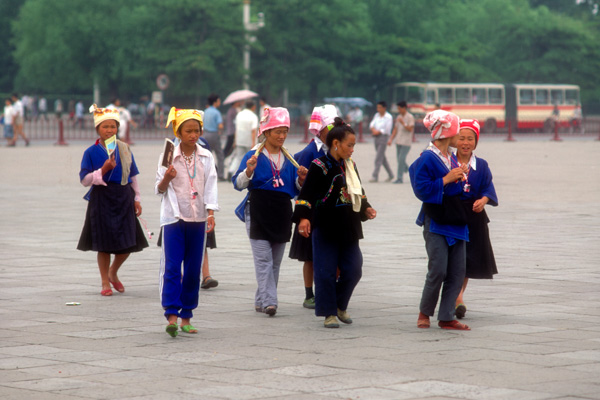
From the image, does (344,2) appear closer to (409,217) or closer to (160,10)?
(160,10)

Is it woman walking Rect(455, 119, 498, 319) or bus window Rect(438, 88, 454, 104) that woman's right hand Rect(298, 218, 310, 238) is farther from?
bus window Rect(438, 88, 454, 104)

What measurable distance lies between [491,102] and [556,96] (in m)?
3.96

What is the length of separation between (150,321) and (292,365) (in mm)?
1677

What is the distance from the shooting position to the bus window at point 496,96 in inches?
2019

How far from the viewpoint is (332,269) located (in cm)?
684

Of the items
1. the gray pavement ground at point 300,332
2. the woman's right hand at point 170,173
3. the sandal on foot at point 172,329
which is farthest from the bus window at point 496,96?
the sandal on foot at point 172,329

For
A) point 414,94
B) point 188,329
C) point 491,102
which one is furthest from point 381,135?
point 491,102

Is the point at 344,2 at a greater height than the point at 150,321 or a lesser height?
greater

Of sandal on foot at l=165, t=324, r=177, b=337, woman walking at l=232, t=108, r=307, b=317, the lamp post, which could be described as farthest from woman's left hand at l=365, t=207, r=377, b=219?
the lamp post

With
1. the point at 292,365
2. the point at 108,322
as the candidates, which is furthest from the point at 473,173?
the point at 108,322

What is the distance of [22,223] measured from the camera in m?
12.8

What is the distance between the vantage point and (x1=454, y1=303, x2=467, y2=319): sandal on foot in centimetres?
701

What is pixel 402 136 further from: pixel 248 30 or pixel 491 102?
pixel 491 102

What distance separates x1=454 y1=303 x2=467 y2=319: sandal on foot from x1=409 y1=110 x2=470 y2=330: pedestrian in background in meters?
0.31
